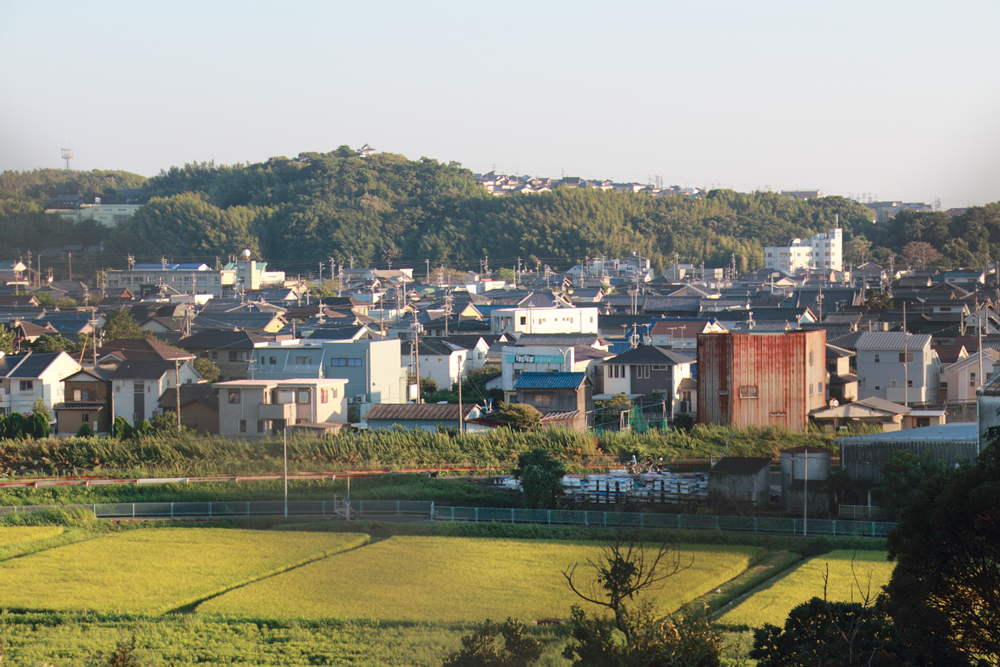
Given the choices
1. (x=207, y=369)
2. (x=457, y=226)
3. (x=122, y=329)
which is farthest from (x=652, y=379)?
(x=457, y=226)

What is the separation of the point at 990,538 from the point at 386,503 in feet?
21.2

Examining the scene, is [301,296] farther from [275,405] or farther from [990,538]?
[990,538]

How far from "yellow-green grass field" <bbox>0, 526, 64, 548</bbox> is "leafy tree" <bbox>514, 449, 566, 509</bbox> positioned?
13.8 feet

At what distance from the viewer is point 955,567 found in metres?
3.63

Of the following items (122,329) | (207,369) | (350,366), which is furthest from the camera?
(122,329)

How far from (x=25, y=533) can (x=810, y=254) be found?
39227mm

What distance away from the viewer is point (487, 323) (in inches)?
864

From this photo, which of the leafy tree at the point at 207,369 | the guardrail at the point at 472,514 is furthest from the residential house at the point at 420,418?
the leafy tree at the point at 207,369

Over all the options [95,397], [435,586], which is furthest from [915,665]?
[95,397]

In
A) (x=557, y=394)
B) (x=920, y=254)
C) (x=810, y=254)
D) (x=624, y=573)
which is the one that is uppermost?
(x=810, y=254)

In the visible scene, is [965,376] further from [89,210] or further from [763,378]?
[89,210]

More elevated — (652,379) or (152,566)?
(652,379)

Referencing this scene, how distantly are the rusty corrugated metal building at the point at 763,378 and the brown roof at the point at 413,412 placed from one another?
10.4 ft

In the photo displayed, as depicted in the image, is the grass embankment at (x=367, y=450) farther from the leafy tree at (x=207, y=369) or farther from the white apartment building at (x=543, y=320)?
the white apartment building at (x=543, y=320)
